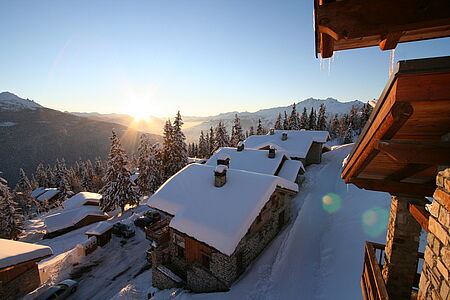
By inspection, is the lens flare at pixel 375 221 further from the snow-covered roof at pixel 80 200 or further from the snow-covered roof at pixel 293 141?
the snow-covered roof at pixel 80 200

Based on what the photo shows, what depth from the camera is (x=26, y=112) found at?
190875 mm

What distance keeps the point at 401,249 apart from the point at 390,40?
6071mm

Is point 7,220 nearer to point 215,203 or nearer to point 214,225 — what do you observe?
point 215,203

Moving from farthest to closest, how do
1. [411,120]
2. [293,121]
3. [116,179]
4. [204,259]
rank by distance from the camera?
[293,121], [116,179], [204,259], [411,120]

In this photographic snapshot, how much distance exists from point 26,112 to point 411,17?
263 m

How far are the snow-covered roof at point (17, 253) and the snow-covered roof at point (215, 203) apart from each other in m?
9.00

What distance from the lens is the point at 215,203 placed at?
13867 millimetres

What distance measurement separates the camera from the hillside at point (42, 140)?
123500 mm

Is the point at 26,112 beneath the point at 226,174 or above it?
above

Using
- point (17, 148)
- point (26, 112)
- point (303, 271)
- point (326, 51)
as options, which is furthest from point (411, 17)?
point (26, 112)

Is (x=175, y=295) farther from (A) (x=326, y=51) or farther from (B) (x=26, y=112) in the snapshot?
(B) (x=26, y=112)

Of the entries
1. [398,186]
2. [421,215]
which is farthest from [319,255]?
[421,215]

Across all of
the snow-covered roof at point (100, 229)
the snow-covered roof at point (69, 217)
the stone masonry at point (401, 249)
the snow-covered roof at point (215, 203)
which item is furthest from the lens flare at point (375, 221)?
the snow-covered roof at point (69, 217)

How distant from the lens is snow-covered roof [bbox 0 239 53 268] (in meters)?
13.9
